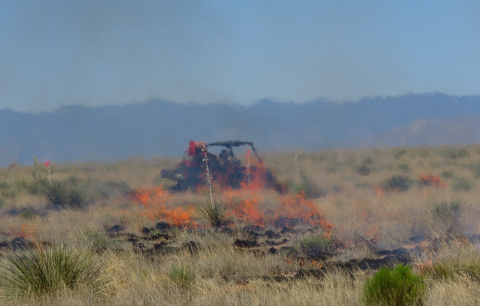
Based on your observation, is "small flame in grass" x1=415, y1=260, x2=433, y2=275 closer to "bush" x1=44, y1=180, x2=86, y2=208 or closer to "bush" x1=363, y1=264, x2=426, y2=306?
"bush" x1=363, y1=264, x2=426, y2=306

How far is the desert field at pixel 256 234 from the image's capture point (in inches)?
286

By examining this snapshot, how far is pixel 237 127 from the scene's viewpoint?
120 feet

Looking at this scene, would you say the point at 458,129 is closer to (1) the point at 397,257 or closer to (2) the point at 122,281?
(1) the point at 397,257

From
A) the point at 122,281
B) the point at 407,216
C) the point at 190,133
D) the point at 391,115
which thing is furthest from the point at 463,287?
the point at 190,133

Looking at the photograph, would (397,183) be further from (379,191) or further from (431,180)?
(431,180)

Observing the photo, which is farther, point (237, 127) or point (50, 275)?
point (237, 127)

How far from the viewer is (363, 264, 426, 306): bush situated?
6133 mm

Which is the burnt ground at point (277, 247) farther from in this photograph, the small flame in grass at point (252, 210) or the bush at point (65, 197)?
the bush at point (65, 197)

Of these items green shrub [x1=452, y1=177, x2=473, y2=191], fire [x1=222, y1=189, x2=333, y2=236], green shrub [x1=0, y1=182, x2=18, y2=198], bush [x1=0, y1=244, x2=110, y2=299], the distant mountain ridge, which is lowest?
green shrub [x1=452, y1=177, x2=473, y2=191]

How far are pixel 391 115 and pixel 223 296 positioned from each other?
31023mm

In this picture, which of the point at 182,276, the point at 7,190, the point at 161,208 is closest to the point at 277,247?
the point at 182,276

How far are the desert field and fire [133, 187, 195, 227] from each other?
10 centimetres

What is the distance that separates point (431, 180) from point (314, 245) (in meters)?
13.7

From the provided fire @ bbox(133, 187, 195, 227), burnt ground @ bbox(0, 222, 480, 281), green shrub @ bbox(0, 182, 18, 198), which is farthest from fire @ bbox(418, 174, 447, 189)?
green shrub @ bbox(0, 182, 18, 198)
